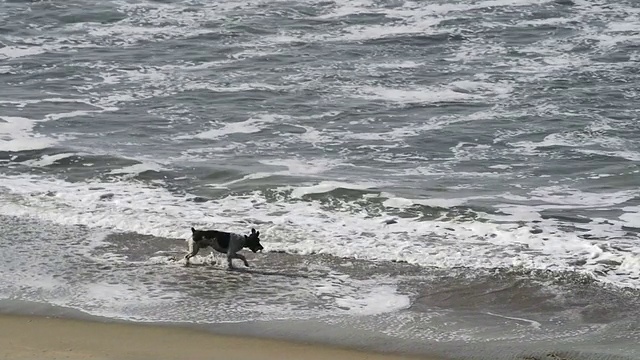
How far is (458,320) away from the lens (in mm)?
7711

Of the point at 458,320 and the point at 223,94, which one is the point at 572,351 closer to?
the point at 458,320

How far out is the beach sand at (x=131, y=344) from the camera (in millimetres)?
6859

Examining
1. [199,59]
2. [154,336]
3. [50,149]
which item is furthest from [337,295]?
[199,59]

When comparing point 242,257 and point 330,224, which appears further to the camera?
point 330,224

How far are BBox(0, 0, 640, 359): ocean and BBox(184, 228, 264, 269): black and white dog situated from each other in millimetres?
156

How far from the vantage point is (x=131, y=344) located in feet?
23.4

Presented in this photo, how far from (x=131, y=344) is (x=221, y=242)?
1.82 meters

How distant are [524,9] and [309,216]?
1152cm

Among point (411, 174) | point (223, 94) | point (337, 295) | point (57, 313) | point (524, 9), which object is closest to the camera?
point (57, 313)

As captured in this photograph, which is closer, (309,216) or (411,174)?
(309,216)

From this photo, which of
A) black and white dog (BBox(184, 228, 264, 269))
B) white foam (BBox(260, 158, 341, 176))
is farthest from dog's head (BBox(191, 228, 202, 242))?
white foam (BBox(260, 158, 341, 176))

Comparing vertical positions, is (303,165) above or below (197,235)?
below

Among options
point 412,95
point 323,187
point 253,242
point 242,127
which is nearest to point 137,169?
point 323,187

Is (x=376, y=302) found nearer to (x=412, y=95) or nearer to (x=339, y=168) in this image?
(x=339, y=168)
